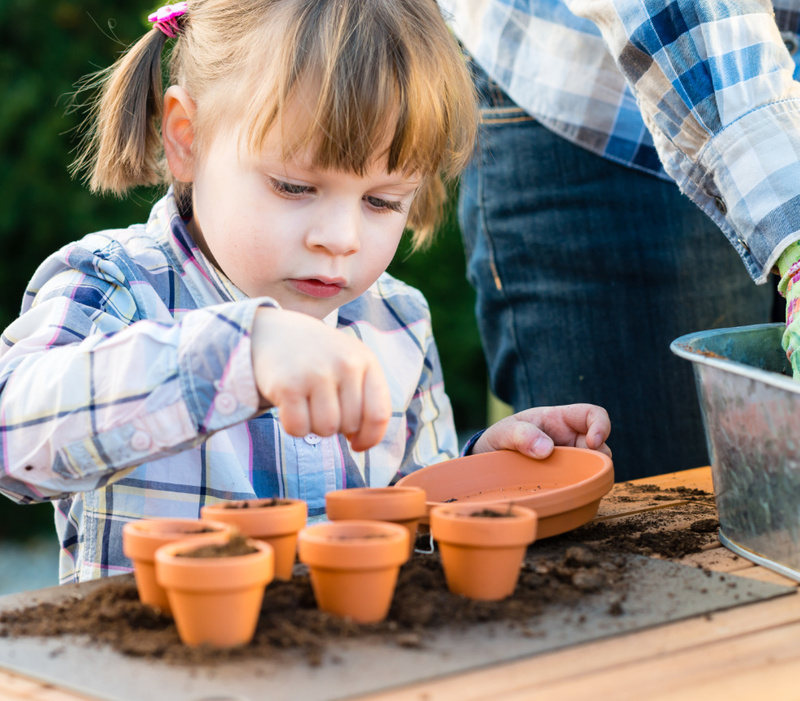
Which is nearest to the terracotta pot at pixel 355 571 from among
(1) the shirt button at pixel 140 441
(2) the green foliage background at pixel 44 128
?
(1) the shirt button at pixel 140 441

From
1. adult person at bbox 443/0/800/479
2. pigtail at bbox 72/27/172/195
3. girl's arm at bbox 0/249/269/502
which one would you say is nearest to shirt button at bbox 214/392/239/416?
girl's arm at bbox 0/249/269/502

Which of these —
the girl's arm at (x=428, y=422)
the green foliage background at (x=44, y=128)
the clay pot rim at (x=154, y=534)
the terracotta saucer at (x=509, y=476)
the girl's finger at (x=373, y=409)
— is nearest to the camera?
the clay pot rim at (x=154, y=534)

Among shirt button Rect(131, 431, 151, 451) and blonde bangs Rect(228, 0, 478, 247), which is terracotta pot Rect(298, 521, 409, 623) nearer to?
shirt button Rect(131, 431, 151, 451)

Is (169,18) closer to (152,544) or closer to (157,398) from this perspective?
(157,398)

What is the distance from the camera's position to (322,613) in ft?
2.35

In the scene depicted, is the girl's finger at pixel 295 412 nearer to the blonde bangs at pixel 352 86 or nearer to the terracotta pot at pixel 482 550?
the terracotta pot at pixel 482 550

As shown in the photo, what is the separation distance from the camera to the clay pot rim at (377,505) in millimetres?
851

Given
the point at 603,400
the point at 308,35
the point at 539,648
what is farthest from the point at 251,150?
the point at 603,400

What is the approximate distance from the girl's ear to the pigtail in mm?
62

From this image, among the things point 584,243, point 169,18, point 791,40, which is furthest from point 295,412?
point 791,40

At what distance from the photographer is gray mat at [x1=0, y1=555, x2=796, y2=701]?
2.00ft

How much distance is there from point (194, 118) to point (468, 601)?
0.91 metres

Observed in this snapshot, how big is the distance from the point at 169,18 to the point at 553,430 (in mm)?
913

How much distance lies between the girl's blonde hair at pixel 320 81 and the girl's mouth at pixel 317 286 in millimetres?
167
